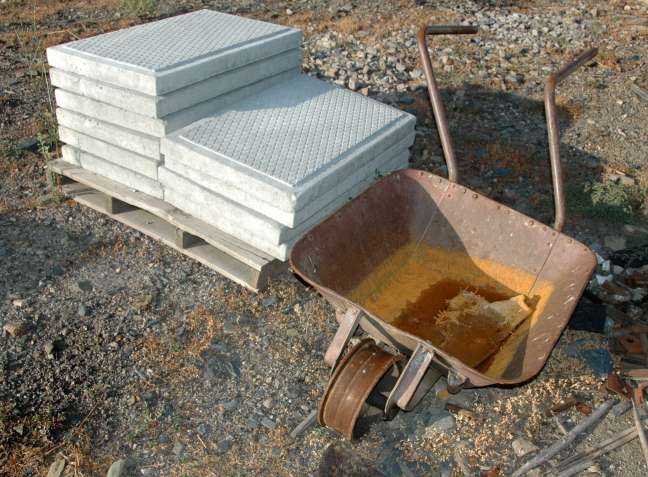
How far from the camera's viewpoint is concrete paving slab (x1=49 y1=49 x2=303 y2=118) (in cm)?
409

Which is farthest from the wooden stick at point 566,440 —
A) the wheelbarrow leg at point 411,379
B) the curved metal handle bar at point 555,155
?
the curved metal handle bar at point 555,155

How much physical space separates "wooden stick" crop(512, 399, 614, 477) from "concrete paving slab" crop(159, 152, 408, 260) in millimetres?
1878

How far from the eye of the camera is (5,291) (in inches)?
163

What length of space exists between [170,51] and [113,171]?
A: 3.21 feet

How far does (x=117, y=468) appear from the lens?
3180mm

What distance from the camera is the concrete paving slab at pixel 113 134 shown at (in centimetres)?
427

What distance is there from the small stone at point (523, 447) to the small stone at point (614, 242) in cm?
221

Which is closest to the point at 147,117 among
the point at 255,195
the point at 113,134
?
the point at 113,134

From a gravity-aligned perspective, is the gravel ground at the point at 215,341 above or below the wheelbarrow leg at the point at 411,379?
below

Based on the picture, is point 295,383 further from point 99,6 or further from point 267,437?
point 99,6

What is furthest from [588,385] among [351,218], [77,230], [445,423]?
[77,230]

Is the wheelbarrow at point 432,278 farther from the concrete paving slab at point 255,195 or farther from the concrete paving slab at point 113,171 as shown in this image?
the concrete paving slab at point 113,171

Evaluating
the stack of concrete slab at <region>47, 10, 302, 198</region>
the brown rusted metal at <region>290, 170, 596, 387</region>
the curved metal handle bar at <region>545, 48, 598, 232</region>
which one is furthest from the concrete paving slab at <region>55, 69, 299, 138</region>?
the curved metal handle bar at <region>545, 48, 598, 232</region>

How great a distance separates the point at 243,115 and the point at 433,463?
8.79 ft
